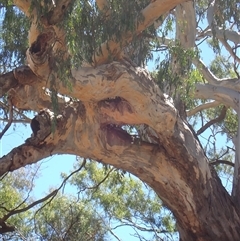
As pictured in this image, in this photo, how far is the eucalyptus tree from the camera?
224 inches

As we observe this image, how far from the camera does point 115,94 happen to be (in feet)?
19.9

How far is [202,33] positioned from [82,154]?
405 centimetres

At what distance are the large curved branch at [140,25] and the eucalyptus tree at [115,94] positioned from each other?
0.03ft

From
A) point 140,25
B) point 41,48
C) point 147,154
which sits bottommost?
point 41,48

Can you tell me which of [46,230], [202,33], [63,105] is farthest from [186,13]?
[46,230]

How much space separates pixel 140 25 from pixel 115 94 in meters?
0.72

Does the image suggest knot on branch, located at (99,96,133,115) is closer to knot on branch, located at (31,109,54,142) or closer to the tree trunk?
the tree trunk

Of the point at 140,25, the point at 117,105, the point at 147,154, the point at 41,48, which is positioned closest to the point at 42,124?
the point at 117,105

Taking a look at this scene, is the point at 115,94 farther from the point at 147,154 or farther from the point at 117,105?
the point at 147,154

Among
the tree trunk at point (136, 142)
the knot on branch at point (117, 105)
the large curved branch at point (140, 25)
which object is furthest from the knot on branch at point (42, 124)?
the large curved branch at point (140, 25)

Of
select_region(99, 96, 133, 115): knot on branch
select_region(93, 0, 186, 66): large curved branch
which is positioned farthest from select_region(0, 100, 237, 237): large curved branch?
select_region(93, 0, 186, 66): large curved branch

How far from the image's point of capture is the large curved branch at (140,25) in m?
5.83

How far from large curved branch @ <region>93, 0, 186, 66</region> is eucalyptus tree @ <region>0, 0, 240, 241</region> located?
0.01 metres

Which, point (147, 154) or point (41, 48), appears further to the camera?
point (147, 154)
